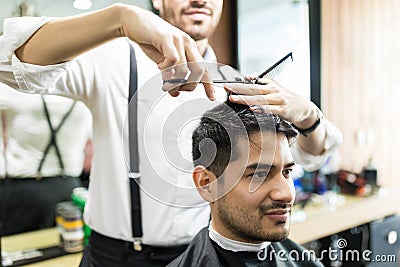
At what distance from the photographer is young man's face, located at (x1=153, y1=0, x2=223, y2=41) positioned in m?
0.75

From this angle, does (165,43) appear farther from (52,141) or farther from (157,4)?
(52,141)

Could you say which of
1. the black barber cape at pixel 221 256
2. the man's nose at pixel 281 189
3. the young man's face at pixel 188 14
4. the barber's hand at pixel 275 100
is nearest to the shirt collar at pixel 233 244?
the black barber cape at pixel 221 256

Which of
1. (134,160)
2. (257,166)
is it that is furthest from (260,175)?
(134,160)

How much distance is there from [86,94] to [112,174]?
0.58 ft

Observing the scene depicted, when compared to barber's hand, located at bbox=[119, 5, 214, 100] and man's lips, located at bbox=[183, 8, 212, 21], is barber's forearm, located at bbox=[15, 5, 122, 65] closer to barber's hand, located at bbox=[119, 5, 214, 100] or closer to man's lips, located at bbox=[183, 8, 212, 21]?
barber's hand, located at bbox=[119, 5, 214, 100]

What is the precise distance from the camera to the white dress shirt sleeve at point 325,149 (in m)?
0.83

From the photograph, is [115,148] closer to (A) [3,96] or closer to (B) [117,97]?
(B) [117,97]

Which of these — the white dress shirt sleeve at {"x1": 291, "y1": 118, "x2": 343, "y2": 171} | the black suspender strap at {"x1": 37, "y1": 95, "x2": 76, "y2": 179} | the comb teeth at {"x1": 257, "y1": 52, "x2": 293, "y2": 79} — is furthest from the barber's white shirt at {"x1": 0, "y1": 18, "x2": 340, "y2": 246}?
the black suspender strap at {"x1": 37, "y1": 95, "x2": 76, "y2": 179}

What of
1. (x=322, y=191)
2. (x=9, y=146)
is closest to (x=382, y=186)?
(x=322, y=191)

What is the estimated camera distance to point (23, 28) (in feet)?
2.11

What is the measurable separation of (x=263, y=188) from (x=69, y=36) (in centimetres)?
39

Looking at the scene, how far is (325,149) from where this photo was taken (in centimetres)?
90

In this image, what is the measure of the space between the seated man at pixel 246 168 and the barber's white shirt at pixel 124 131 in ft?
0.09

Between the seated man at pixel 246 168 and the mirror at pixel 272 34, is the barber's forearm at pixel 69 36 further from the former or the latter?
the mirror at pixel 272 34
